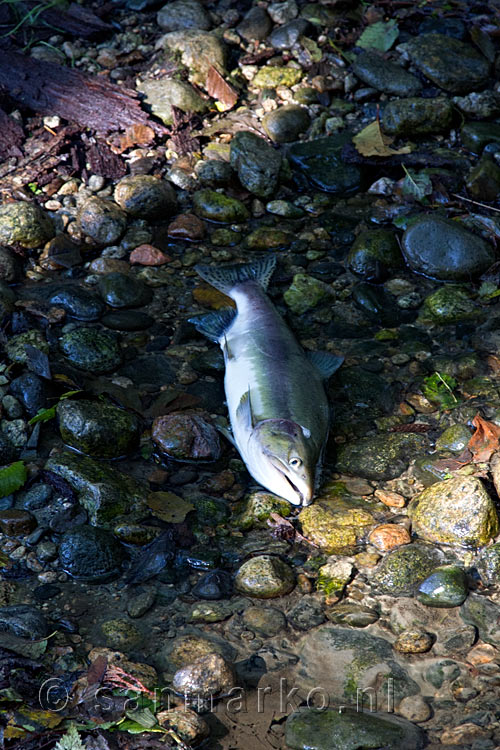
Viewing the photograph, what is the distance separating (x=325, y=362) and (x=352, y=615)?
6.35 feet

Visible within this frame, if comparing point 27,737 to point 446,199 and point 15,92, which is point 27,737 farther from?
point 15,92

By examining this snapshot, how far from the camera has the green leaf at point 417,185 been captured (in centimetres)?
679

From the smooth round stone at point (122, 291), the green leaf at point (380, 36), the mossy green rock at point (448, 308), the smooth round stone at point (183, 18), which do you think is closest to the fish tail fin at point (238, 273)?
the smooth round stone at point (122, 291)

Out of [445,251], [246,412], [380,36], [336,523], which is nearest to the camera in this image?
[336,523]

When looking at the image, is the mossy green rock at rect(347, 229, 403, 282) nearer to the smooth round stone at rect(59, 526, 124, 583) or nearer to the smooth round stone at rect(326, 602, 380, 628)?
the smooth round stone at rect(326, 602, 380, 628)

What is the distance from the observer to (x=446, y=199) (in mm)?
6746

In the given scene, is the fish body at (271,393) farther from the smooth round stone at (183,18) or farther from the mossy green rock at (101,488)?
the smooth round stone at (183,18)

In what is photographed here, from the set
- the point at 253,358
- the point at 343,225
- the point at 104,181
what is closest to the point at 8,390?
the point at 253,358

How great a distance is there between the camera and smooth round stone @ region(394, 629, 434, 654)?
3462mm

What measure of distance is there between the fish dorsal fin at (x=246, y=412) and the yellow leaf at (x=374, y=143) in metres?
3.62

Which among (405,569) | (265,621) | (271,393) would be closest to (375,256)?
(271,393)

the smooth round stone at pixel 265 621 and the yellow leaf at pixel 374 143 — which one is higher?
the yellow leaf at pixel 374 143

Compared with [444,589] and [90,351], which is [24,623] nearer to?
[444,589]

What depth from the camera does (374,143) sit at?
7.24 m
